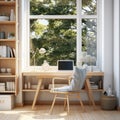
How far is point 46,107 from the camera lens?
6.27m

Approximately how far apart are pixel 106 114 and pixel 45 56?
7.02ft

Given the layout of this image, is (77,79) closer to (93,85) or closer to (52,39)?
(93,85)

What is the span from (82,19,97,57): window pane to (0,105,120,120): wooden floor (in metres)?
1.46

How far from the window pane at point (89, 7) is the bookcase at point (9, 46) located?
1.64 meters

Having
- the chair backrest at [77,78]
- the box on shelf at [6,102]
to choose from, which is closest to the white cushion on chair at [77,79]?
the chair backrest at [77,78]

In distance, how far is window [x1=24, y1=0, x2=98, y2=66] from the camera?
6844 mm

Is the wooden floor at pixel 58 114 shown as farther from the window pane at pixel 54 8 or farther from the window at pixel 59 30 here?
the window pane at pixel 54 8

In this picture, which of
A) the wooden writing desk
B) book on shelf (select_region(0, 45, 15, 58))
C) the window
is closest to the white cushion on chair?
the wooden writing desk

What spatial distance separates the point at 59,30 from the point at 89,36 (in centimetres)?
73

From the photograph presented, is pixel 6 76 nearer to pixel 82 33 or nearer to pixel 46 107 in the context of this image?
pixel 46 107

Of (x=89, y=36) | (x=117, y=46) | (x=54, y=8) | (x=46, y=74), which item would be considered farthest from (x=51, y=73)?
(x=54, y=8)

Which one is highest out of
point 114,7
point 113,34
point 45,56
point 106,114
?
point 114,7

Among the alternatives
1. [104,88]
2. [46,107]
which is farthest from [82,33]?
[46,107]

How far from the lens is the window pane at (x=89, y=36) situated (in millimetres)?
6844
